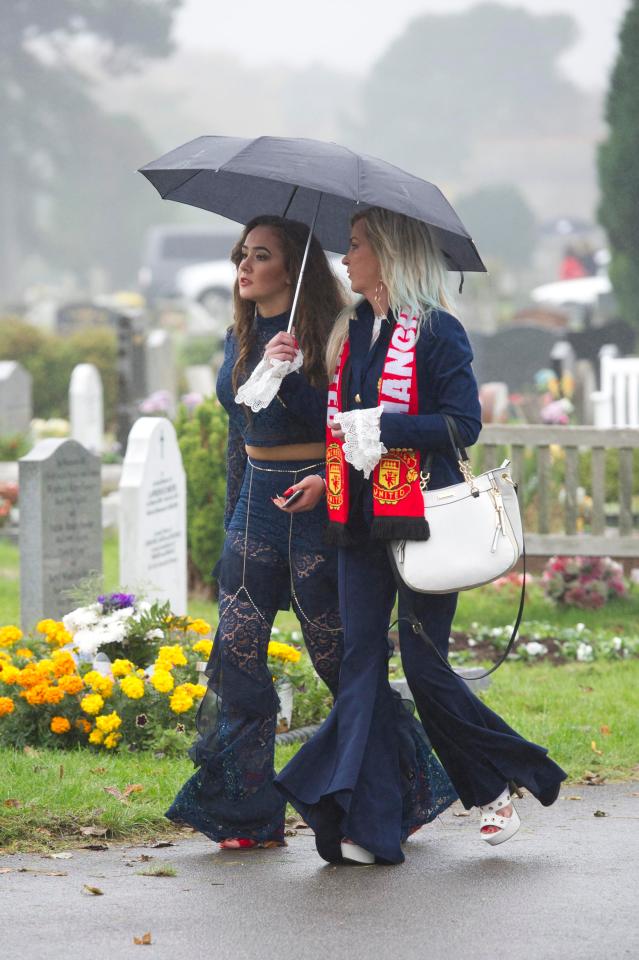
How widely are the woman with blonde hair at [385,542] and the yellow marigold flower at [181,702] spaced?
1.32 metres

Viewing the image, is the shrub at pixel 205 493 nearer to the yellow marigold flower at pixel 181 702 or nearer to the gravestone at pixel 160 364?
the yellow marigold flower at pixel 181 702

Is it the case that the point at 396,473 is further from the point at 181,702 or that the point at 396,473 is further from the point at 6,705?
the point at 6,705

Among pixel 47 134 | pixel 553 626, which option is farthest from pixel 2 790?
pixel 47 134

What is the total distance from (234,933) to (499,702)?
3.00 m

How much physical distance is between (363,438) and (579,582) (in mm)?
5199

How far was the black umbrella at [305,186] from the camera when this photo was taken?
4070 mm

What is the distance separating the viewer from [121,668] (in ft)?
18.4

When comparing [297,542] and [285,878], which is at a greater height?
[297,542]

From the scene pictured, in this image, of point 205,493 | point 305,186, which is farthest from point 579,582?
point 305,186

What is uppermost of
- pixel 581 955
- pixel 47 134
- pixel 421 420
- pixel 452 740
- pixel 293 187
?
pixel 47 134

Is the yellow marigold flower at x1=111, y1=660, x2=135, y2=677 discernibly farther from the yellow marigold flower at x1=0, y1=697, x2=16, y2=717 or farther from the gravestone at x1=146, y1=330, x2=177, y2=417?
the gravestone at x1=146, y1=330, x2=177, y2=417

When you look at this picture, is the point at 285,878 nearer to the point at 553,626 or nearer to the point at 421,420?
the point at 421,420

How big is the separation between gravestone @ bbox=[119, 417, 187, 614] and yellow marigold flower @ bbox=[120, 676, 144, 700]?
1.65 meters

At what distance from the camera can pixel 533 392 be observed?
21188 millimetres
